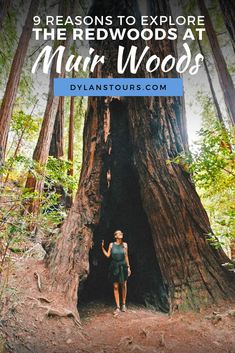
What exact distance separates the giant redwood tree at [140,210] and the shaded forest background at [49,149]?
1.27 ft

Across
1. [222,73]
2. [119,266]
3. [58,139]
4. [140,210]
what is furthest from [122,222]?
[222,73]

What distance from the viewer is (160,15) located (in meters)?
5.76

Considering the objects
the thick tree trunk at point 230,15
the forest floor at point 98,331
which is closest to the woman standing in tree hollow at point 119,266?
the forest floor at point 98,331

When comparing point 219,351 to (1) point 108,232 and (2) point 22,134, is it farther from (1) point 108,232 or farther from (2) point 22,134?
(2) point 22,134

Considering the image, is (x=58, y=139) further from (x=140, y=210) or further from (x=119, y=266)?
(x=119, y=266)

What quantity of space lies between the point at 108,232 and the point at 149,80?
3442 mm

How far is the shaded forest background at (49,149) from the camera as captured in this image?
3539 millimetres

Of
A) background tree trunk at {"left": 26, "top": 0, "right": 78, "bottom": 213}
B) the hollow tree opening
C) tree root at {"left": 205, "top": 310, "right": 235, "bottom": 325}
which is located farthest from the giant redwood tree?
background tree trunk at {"left": 26, "top": 0, "right": 78, "bottom": 213}

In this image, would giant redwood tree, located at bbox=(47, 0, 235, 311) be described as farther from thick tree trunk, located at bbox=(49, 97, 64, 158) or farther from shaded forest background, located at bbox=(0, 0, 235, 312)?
thick tree trunk, located at bbox=(49, 97, 64, 158)

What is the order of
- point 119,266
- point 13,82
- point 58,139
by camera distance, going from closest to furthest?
point 119,266 → point 13,82 → point 58,139

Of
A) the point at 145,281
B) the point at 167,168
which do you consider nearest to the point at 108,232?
the point at 145,281

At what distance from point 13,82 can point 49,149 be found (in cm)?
223

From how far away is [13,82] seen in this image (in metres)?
5.98

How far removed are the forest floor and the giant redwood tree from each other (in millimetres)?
355
